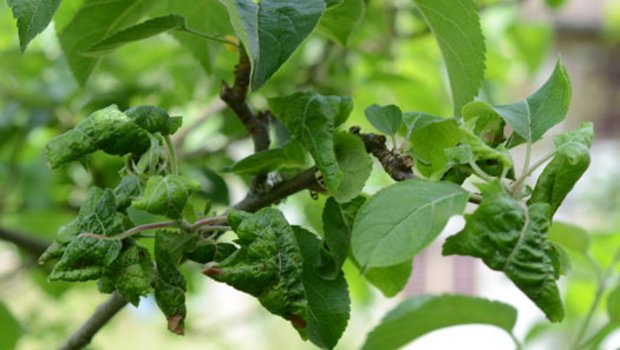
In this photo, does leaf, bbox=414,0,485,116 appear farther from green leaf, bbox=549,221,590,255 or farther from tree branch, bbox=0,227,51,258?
tree branch, bbox=0,227,51,258

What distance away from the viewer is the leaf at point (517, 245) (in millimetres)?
356

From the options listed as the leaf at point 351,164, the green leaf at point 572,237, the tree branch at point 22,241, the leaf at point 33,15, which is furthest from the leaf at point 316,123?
the tree branch at point 22,241

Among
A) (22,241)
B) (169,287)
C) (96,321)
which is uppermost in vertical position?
(169,287)

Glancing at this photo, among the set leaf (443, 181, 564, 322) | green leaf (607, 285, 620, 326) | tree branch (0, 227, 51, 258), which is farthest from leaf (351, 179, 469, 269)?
tree branch (0, 227, 51, 258)

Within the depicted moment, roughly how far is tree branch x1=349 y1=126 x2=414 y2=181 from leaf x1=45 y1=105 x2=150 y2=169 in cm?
12

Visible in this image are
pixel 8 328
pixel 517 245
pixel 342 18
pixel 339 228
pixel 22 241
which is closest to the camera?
pixel 517 245

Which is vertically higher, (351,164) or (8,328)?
(351,164)

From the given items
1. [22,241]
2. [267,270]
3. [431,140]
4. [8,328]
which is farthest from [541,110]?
[22,241]

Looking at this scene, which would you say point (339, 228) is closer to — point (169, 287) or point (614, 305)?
point (169, 287)

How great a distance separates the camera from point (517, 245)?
36 cm

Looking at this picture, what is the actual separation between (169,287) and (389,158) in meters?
0.12

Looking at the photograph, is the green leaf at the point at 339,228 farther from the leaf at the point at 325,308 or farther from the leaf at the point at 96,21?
the leaf at the point at 96,21

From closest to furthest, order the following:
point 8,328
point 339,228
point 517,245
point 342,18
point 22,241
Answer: point 517,245 → point 339,228 → point 342,18 → point 8,328 → point 22,241

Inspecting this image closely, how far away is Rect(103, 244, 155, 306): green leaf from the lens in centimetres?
39
